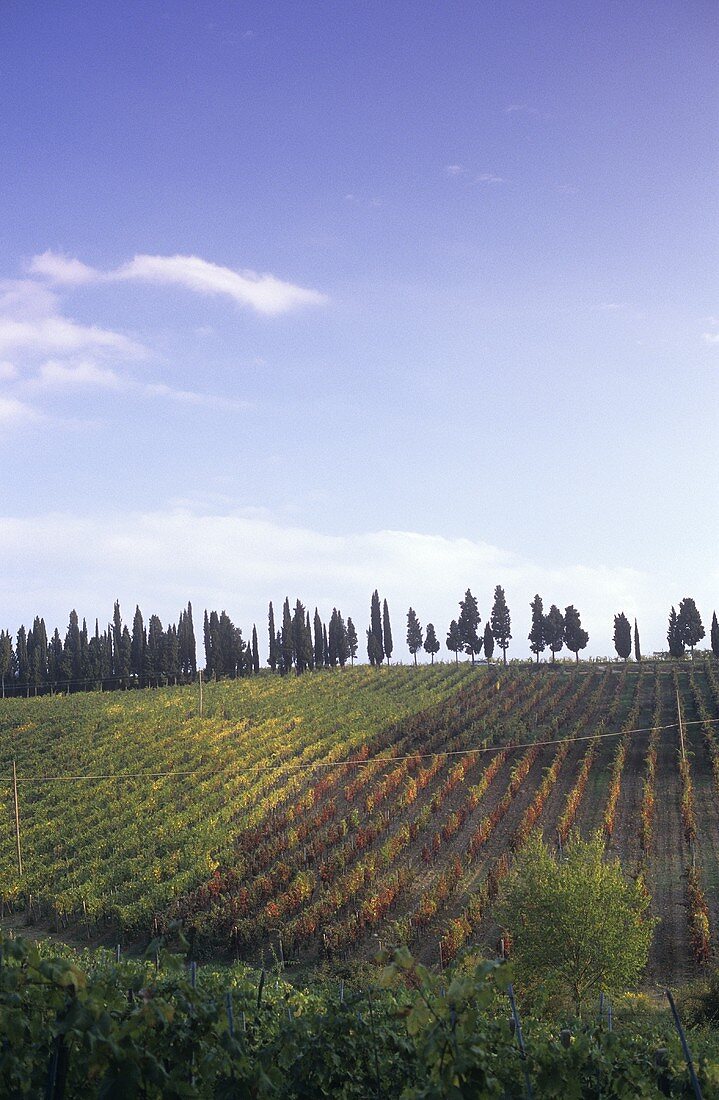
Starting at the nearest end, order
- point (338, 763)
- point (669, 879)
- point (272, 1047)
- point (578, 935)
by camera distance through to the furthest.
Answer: point (272, 1047)
point (578, 935)
point (669, 879)
point (338, 763)

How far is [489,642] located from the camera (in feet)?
332

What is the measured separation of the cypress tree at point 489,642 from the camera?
101 m

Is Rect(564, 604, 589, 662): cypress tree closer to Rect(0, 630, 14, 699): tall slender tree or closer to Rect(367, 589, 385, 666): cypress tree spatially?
Rect(367, 589, 385, 666): cypress tree

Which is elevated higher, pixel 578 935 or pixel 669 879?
pixel 578 935

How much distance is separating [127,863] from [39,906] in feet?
12.7

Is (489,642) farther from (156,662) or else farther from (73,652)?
(73,652)

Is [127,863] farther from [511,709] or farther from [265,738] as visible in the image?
[511,709]

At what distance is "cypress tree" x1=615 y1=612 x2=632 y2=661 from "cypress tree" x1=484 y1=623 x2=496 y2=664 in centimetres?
1394

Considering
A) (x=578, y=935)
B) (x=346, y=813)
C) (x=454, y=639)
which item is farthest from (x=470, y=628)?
(x=578, y=935)

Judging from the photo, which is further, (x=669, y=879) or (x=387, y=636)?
(x=387, y=636)

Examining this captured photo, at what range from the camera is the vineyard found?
32.0 meters

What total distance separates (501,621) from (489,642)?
3005mm

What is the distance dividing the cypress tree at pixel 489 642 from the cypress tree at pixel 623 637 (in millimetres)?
13943

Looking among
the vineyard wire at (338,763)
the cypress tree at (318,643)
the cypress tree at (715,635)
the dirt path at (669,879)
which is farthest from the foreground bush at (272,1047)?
the cypress tree at (318,643)
